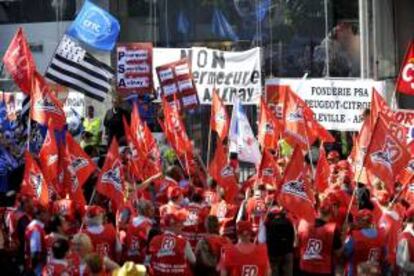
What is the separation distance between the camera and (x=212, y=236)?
38.5 ft

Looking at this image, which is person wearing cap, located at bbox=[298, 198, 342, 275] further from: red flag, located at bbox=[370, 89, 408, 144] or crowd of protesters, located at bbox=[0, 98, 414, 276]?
red flag, located at bbox=[370, 89, 408, 144]

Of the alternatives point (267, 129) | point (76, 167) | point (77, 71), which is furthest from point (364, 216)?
point (77, 71)

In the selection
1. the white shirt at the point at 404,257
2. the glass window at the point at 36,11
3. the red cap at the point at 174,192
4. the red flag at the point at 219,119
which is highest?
the glass window at the point at 36,11

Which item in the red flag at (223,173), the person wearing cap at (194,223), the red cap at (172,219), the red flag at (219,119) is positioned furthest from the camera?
the red flag at (219,119)

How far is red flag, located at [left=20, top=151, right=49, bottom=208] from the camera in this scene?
13.4m

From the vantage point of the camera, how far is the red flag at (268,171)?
14336mm

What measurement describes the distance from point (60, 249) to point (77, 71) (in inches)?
386

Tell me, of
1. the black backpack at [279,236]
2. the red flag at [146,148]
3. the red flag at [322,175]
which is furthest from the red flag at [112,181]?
the red flag at [322,175]

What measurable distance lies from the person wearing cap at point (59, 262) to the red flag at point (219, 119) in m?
7.26

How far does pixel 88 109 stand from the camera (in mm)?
23906

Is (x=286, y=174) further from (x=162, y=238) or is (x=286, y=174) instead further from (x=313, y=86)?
(x=313, y=86)

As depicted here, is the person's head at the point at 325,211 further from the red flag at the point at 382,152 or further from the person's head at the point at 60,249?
the person's head at the point at 60,249

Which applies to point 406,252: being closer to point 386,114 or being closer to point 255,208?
point 255,208

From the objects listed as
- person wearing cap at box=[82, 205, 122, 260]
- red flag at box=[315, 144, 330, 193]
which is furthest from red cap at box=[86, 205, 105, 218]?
red flag at box=[315, 144, 330, 193]
